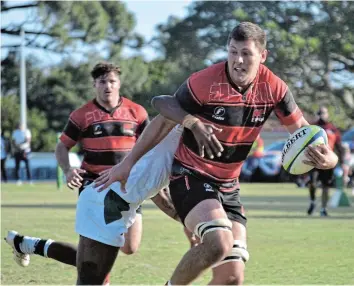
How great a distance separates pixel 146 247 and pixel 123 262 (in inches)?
64.5

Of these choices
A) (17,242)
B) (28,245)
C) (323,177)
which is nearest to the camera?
(28,245)

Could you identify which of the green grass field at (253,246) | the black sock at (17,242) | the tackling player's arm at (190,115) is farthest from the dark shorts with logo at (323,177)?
the tackling player's arm at (190,115)

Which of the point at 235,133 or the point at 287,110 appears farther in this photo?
the point at 287,110

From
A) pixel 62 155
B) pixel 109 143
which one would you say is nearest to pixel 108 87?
pixel 109 143

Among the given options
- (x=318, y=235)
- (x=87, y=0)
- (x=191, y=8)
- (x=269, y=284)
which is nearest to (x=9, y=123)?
(x=87, y=0)

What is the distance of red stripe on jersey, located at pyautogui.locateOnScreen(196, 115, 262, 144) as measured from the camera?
7000 mm

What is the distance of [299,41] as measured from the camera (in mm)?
54562

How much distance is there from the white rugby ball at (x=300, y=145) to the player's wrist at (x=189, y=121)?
772 mm

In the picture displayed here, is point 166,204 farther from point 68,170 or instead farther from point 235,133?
point 235,133

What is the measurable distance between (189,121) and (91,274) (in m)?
1.37

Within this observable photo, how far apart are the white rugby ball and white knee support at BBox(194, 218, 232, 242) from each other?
68cm

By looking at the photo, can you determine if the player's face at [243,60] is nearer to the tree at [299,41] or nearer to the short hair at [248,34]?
the short hair at [248,34]

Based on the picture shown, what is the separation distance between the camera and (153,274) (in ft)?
34.9

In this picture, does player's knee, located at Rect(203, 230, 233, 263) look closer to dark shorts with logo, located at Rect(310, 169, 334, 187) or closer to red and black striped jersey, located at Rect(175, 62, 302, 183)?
red and black striped jersey, located at Rect(175, 62, 302, 183)
